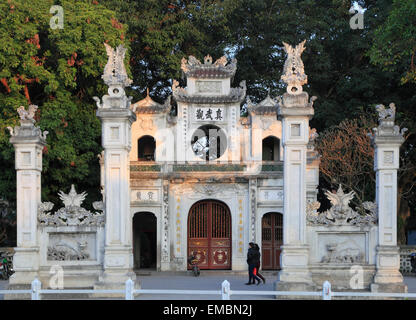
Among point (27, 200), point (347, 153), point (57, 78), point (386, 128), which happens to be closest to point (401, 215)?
point (347, 153)

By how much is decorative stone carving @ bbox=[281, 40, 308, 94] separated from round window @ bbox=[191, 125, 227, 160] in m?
8.01

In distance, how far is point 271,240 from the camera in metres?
23.6

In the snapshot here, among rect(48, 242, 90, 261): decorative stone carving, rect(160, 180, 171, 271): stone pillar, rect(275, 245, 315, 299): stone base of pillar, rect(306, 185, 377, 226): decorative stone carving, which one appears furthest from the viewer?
rect(160, 180, 171, 271): stone pillar

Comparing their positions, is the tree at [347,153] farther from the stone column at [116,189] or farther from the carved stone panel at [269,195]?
the stone column at [116,189]

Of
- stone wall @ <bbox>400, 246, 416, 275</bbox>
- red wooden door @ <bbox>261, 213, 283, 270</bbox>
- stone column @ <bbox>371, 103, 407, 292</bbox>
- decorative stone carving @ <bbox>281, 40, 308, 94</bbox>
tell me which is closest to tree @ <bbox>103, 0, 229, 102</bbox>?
red wooden door @ <bbox>261, 213, 283, 270</bbox>

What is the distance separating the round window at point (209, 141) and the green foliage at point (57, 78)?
4.34 meters

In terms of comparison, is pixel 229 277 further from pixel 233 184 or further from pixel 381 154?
pixel 381 154

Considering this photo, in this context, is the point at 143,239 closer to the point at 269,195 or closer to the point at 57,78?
the point at 269,195

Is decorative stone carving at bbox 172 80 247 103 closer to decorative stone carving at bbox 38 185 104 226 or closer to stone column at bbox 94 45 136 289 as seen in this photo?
stone column at bbox 94 45 136 289

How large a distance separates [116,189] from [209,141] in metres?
8.85

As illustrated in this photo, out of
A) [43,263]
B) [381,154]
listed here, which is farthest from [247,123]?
[43,263]

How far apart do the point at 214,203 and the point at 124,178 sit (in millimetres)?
8118

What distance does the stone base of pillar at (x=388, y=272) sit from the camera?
15.3 m

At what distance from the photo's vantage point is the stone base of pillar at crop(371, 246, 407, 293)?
15.3 meters
